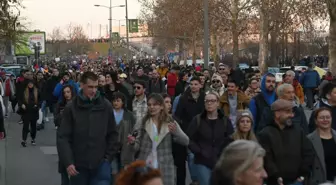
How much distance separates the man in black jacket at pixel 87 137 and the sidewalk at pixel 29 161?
4391mm

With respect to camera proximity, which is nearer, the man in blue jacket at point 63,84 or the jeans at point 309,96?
the man in blue jacket at point 63,84

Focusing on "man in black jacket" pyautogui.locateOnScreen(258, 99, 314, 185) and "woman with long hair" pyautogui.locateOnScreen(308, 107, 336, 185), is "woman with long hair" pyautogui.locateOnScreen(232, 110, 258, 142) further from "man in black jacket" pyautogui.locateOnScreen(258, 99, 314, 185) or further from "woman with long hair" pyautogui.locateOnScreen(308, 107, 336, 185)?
"woman with long hair" pyautogui.locateOnScreen(308, 107, 336, 185)

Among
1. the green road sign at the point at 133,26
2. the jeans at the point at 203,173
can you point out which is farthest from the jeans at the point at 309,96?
the green road sign at the point at 133,26

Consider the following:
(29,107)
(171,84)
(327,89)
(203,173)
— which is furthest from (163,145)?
(171,84)

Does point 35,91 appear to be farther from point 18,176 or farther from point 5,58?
point 5,58

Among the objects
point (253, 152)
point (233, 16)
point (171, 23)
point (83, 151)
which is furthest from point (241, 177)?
point (171, 23)

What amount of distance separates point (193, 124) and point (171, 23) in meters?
66.9

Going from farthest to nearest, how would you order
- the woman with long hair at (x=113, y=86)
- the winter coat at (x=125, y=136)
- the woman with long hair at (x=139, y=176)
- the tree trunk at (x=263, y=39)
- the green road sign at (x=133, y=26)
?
the green road sign at (x=133, y=26)
the tree trunk at (x=263, y=39)
the woman with long hair at (x=113, y=86)
the winter coat at (x=125, y=136)
the woman with long hair at (x=139, y=176)

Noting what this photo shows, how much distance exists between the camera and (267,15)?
152ft

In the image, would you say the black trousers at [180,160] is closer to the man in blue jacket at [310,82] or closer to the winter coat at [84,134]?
the winter coat at [84,134]

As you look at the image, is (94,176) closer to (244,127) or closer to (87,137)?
(87,137)

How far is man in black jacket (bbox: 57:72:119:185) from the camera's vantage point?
7.46 metres

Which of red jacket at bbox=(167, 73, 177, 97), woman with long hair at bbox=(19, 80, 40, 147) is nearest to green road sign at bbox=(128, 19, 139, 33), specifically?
red jacket at bbox=(167, 73, 177, 97)

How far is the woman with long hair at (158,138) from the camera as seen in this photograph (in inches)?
320
